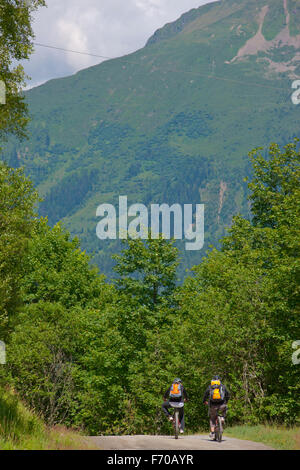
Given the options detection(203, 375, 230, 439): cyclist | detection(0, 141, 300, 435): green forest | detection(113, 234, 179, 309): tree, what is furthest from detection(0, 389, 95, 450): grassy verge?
detection(113, 234, 179, 309): tree

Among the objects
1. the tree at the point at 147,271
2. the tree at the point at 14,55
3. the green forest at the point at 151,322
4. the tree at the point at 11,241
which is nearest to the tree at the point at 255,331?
the green forest at the point at 151,322

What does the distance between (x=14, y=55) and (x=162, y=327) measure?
28.1m

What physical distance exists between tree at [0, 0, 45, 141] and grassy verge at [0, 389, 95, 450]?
27.6 ft

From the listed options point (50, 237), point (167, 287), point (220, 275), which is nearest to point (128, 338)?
point (167, 287)

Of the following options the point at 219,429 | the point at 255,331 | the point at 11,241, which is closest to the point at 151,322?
the point at 255,331

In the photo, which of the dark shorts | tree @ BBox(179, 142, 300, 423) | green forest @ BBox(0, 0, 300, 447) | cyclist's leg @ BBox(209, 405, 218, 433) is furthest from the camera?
tree @ BBox(179, 142, 300, 423)

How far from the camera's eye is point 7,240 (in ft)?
62.6

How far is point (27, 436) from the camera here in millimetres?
11516

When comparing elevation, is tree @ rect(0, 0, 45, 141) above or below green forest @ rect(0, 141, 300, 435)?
above

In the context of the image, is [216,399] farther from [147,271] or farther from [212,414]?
[147,271]

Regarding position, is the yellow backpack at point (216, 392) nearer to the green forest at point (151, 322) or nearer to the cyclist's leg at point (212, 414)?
the cyclist's leg at point (212, 414)

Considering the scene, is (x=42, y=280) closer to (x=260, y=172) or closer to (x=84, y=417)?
(x=84, y=417)

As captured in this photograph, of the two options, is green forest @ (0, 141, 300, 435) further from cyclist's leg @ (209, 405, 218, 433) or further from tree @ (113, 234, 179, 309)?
cyclist's leg @ (209, 405, 218, 433)

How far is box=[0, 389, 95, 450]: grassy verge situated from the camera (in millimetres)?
10666
